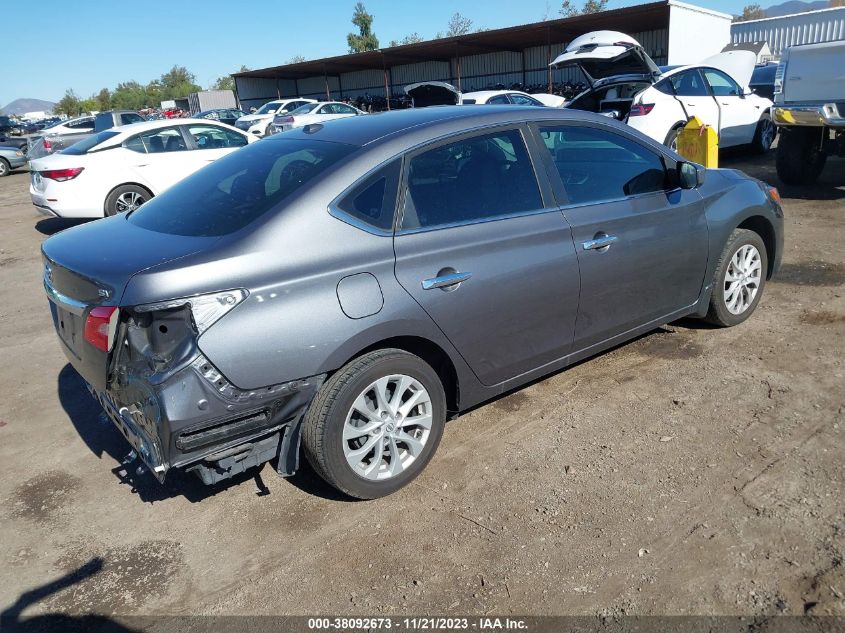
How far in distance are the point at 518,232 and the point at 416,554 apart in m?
1.66

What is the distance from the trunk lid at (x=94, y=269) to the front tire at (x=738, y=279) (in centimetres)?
346

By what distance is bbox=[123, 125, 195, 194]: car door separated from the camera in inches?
399

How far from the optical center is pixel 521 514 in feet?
9.93

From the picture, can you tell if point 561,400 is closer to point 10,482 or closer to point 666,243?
point 666,243

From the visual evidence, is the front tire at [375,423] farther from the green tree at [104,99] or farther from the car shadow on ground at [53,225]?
the green tree at [104,99]

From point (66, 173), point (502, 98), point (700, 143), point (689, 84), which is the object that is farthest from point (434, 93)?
point (66, 173)

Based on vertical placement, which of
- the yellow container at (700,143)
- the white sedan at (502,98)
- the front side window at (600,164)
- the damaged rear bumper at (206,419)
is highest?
the white sedan at (502,98)

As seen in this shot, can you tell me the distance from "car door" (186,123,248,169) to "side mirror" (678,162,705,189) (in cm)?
793

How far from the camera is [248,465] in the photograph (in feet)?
9.43

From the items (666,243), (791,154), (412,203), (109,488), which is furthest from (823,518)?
(791,154)

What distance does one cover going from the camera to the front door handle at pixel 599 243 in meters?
3.69

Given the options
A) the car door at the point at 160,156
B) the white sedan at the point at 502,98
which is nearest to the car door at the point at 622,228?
the car door at the point at 160,156

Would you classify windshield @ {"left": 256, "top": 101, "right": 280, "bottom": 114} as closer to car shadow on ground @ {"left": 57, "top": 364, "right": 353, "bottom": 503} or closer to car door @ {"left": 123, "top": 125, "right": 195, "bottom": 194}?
car door @ {"left": 123, "top": 125, "right": 195, "bottom": 194}

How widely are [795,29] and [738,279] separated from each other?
3375 centimetres
